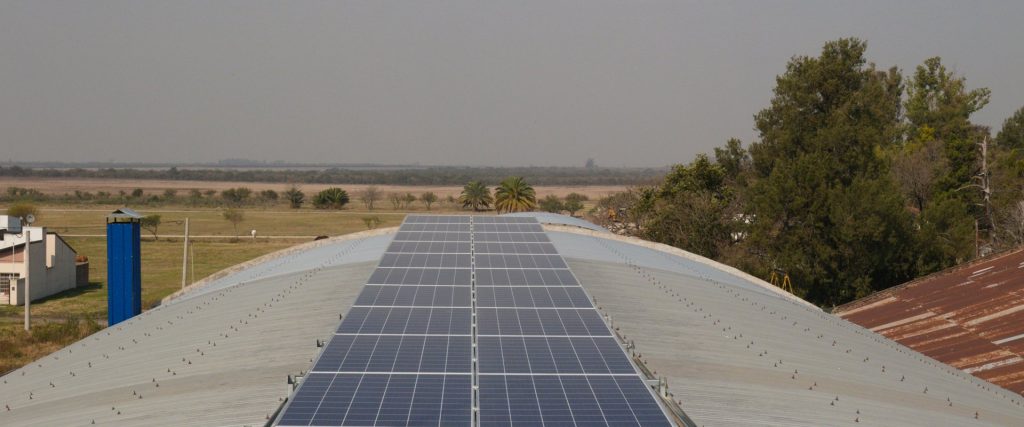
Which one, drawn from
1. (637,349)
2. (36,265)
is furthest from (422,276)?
(36,265)

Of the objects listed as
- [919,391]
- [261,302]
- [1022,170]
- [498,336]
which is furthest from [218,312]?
[1022,170]

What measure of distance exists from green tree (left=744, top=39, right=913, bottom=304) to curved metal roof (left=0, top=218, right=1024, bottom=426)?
17661 millimetres

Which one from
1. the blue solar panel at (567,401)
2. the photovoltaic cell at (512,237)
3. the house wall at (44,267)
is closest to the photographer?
the blue solar panel at (567,401)

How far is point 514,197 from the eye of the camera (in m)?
75.4

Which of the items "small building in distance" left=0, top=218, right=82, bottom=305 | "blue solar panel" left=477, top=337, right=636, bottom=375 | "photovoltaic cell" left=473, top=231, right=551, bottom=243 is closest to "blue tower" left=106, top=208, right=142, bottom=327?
"photovoltaic cell" left=473, top=231, right=551, bottom=243

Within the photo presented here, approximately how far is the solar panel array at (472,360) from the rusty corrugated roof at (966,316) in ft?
39.0

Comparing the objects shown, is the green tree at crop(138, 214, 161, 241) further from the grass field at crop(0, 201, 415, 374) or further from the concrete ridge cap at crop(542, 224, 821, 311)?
the concrete ridge cap at crop(542, 224, 821, 311)

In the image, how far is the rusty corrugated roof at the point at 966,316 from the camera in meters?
22.3

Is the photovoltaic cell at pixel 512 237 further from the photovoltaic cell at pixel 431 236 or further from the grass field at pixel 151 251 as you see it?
the grass field at pixel 151 251

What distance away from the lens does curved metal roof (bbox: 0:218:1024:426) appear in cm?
1319

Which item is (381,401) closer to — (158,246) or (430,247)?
(430,247)

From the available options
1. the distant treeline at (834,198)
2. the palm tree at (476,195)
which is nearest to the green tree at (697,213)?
the distant treeline at (834,198)

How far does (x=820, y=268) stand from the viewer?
41.4 metres

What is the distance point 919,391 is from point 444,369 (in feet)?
31.0
